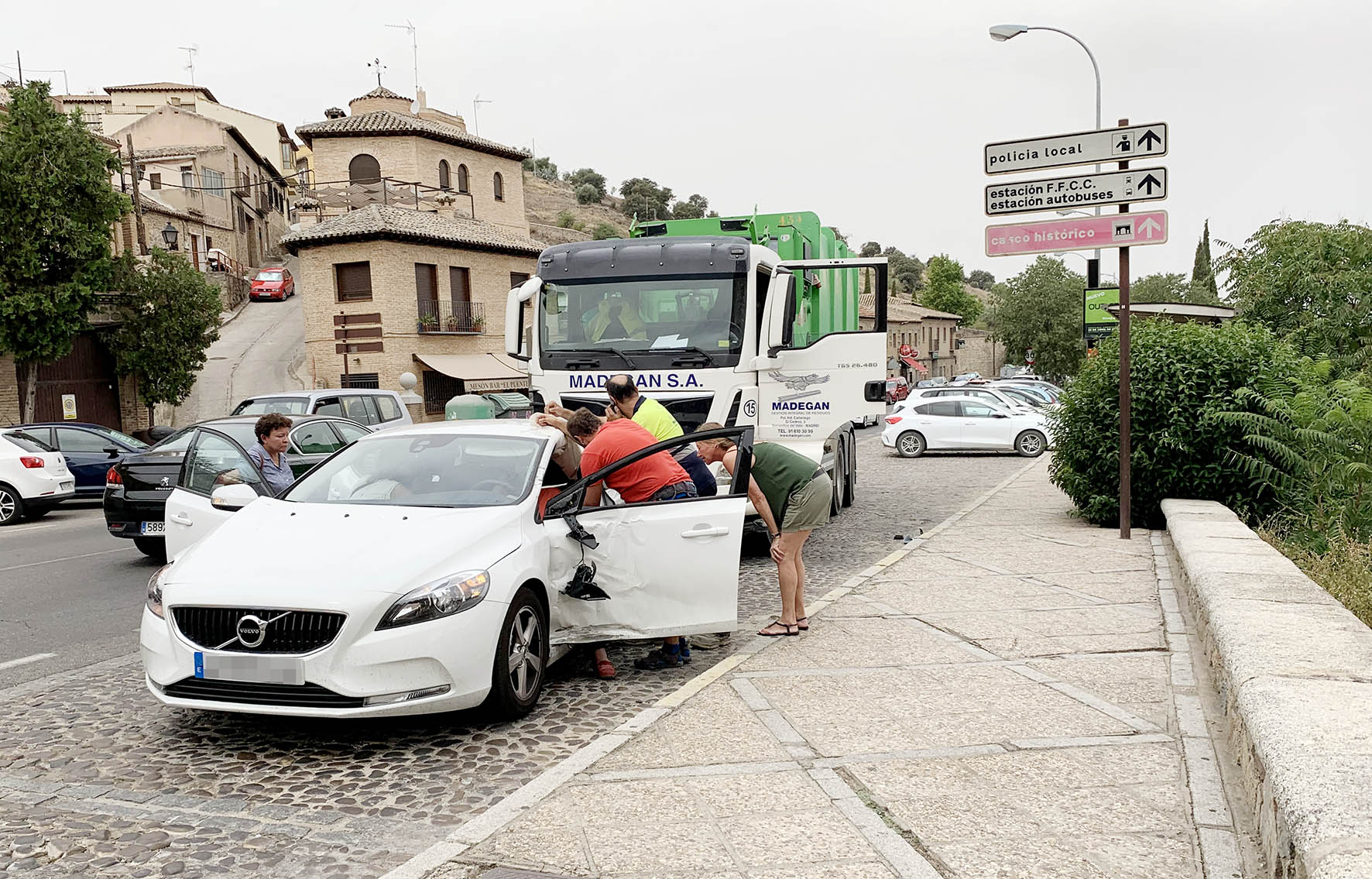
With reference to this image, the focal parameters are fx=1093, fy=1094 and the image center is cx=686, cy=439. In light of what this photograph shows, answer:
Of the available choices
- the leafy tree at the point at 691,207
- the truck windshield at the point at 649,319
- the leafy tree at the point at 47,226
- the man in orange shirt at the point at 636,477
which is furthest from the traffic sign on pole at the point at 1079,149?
the leafy tree at the point at 691,207

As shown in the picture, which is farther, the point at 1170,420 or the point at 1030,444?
Answer: the point at 1030,444

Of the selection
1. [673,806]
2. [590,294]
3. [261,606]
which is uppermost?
[590,294]

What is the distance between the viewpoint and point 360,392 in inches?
640

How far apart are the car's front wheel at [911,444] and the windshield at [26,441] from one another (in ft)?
56.6

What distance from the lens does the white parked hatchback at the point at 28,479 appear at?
52.5 feet

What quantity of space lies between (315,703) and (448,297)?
1402 inches

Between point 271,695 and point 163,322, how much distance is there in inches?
997

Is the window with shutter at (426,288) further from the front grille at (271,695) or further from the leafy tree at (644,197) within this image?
the leafy tree at (644,197)

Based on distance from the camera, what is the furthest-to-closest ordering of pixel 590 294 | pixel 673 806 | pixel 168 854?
pixel 590 294 < pixel 673 806 < pixel 168 854

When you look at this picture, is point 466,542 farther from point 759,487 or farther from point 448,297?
point 448,297

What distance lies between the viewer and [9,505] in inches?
637

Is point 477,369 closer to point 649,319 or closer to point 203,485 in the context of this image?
point 649,319

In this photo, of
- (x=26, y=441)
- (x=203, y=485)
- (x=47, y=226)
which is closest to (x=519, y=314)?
(x=203, y=485)

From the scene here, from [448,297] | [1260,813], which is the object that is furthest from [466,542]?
[448,297]
